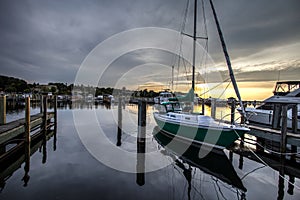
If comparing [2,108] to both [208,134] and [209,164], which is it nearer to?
[209,164]

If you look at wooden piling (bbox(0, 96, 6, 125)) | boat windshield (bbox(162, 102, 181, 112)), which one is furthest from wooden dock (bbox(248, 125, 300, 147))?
wooden piling (bbox(0, 96, 6, 125))

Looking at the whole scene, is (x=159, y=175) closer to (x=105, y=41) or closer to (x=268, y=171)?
(x=268, y=171)

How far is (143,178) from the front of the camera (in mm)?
5500

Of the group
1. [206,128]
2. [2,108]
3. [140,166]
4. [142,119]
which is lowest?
[140,166]

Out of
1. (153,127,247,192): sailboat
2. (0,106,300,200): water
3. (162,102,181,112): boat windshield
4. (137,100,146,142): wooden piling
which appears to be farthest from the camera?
(162,102,181,112): boat windshield

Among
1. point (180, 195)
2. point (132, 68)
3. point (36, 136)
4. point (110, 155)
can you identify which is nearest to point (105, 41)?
point (132, 68)

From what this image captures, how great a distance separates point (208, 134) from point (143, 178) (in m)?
3.87

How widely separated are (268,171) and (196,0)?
1170 centimetres

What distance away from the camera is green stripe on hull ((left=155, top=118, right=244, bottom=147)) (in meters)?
7.14

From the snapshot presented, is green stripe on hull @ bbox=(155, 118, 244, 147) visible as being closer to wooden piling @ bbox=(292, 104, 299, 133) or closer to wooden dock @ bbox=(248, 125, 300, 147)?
wooden dock @ bbox=(248, 125, 300, 147)

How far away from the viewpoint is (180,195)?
180 inches

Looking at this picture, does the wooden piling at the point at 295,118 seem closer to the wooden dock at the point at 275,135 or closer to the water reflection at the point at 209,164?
the wooden dock at the point at 275,135

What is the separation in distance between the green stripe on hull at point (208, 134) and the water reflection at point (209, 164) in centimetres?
54

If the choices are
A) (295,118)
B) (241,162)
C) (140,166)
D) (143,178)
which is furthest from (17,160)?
(295,118)
